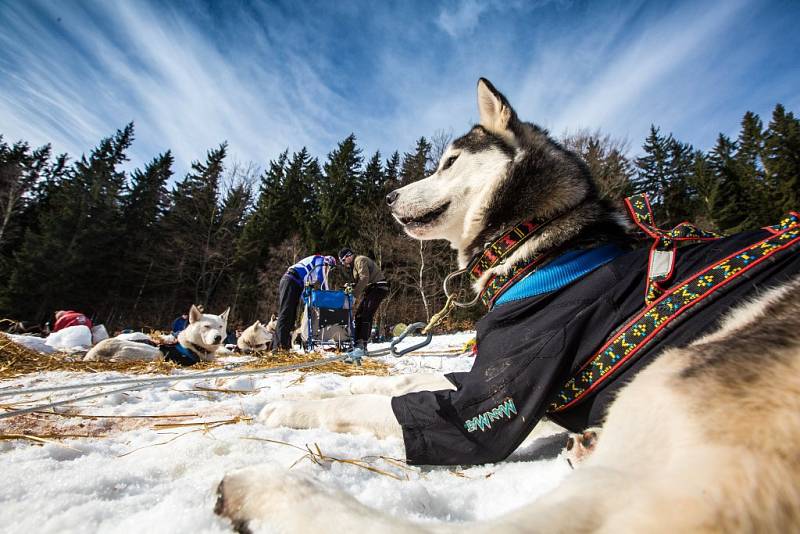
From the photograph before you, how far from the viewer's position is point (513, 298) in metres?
1.57

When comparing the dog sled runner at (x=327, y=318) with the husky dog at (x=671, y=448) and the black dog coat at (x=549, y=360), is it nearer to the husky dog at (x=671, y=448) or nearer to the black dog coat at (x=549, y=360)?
the husky dog at (x=671, y=448)

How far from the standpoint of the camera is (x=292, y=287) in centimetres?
790

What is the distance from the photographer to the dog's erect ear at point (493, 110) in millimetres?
2410

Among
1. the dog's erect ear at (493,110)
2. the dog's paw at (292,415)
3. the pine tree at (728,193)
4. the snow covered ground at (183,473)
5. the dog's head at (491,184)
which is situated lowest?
the snow covered ground at (183,473)

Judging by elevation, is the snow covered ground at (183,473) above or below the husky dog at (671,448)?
below

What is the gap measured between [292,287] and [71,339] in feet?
15.1

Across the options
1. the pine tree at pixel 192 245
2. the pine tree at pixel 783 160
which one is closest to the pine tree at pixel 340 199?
the pine tree at pixel 192 245

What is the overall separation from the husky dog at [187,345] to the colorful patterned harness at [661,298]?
5.84 metres

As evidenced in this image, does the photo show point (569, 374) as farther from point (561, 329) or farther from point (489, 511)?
point (489, 511)

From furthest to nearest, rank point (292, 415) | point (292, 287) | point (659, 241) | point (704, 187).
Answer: point (704, 187) < point (292, 287) < point (292, 415) < point (659, 241)

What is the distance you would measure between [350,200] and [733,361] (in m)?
38.2

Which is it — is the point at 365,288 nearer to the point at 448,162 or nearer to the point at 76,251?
the point at 448,162

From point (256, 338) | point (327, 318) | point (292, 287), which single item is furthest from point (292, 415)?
point (256, 338)

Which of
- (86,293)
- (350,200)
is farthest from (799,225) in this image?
(86,293)
